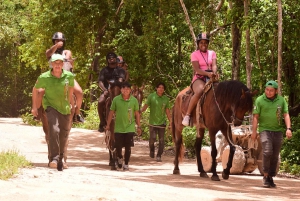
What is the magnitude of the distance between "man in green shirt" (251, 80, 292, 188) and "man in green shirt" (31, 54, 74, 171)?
11.4 ft

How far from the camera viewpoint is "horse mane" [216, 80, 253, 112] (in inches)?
530

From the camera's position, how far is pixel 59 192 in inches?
363

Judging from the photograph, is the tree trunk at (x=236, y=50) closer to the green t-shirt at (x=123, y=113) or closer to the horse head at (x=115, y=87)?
the horse head at (x=115, y=87)

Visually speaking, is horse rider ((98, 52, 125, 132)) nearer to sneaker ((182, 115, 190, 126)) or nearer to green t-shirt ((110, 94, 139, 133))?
green t-shirt ((110, 94, 139, 133))

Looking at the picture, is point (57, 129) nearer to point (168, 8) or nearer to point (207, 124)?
point (207, 124)

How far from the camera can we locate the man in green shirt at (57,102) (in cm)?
1320

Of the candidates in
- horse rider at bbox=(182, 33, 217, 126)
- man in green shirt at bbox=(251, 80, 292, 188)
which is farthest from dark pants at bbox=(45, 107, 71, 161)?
man in green shirt at bbox=(251, 80, 292, 188)

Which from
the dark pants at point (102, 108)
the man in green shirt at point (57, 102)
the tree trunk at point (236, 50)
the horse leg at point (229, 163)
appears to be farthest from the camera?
the tree trunk at point (236, 50)

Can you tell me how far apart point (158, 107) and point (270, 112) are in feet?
24.0

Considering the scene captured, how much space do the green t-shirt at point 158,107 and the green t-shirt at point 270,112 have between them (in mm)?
7144

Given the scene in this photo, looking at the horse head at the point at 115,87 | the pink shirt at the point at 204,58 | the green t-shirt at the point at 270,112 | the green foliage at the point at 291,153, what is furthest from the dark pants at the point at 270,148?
the horse head at the point at 115,87

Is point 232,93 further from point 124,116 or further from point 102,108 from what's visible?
point 102,108

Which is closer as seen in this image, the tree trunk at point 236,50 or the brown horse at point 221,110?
the brown horse at point 221,110

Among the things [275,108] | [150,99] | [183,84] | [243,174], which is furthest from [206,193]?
[183,84]
